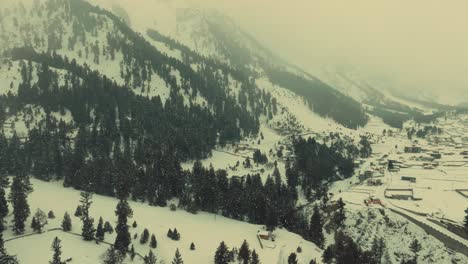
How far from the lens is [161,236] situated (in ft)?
397

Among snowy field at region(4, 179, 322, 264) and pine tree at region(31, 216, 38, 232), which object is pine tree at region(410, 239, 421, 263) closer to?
snowy field at region(4, 179, 322, 264)

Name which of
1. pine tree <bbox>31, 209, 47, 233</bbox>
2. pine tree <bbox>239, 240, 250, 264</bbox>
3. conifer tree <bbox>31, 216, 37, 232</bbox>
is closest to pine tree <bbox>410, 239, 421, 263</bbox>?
pine tree <bbox>239, 240, 250, 264</bbox>

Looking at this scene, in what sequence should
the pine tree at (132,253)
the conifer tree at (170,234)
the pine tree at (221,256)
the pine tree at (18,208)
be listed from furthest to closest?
the conifer tree at (170,234) → the pine tree at (18,208) → the pine tree at (132,253) → the pine tree at (221,256)

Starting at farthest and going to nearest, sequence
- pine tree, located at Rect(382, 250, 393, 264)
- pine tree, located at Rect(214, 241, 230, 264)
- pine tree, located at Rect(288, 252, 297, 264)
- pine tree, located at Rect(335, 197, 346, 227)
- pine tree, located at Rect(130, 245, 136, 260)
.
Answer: pine tree, located at Rect(335, 197, 346, 227) < pine tree, located at Rect(382, 250, 393, 264) < pine tree, located at Rect(130, 245, 136, 260) < pine tree, located at Rect(288, 252, 297, 264) < pine tree, located at Rect(214, 241, 230, 264)

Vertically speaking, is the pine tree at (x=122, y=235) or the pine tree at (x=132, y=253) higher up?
the pine tree at (x=122, y=235)

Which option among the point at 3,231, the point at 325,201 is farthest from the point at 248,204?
the point at 3,231

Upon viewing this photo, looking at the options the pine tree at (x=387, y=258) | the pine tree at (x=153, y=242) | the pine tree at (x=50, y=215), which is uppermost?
the pine tree at (x=50, y=215)

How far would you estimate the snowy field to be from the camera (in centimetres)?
10550

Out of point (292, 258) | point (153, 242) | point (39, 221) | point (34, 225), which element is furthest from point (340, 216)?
point (34, 225)

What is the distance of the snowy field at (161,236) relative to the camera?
106 meters

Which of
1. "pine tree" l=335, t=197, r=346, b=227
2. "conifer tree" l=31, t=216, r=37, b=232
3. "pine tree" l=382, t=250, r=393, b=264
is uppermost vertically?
"pine tree" l=335, t=197, r=346, b=227

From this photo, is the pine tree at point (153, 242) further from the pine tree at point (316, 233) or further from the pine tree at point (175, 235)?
the pine tree at point (316, 233)

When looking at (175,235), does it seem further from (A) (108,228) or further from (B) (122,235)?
(A) (108,228)

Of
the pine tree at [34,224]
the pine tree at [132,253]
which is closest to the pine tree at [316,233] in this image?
the pine tree at [132,253]
